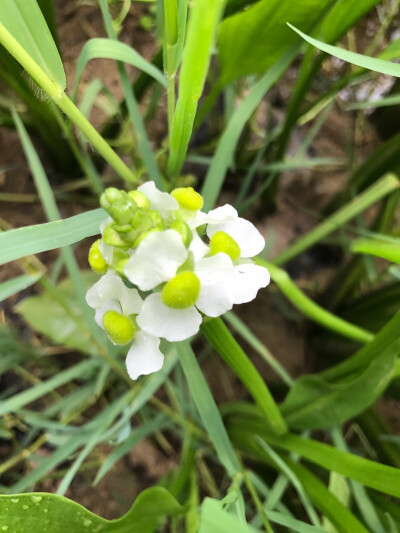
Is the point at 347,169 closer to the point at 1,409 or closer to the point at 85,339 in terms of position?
the point at 85,339

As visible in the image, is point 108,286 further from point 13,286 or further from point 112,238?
point 13,286

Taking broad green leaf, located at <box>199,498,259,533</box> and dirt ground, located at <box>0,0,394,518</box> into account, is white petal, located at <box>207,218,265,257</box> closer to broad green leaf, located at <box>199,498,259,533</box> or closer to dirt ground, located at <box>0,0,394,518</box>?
broad green leaf, located at <box>199,498,259,533</box>

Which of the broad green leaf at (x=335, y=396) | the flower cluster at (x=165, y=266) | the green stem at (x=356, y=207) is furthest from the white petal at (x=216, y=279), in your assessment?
the green stem at (x=356, y=207)

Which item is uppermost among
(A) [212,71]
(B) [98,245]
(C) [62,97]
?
(A) [212,71]

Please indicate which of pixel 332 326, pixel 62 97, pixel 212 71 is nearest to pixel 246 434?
pixel 332 326

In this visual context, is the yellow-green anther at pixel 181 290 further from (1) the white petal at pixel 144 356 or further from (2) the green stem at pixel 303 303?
(2) the green stem at pixel 303 303

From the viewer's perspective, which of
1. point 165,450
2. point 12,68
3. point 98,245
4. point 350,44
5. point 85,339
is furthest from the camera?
point 350,44
